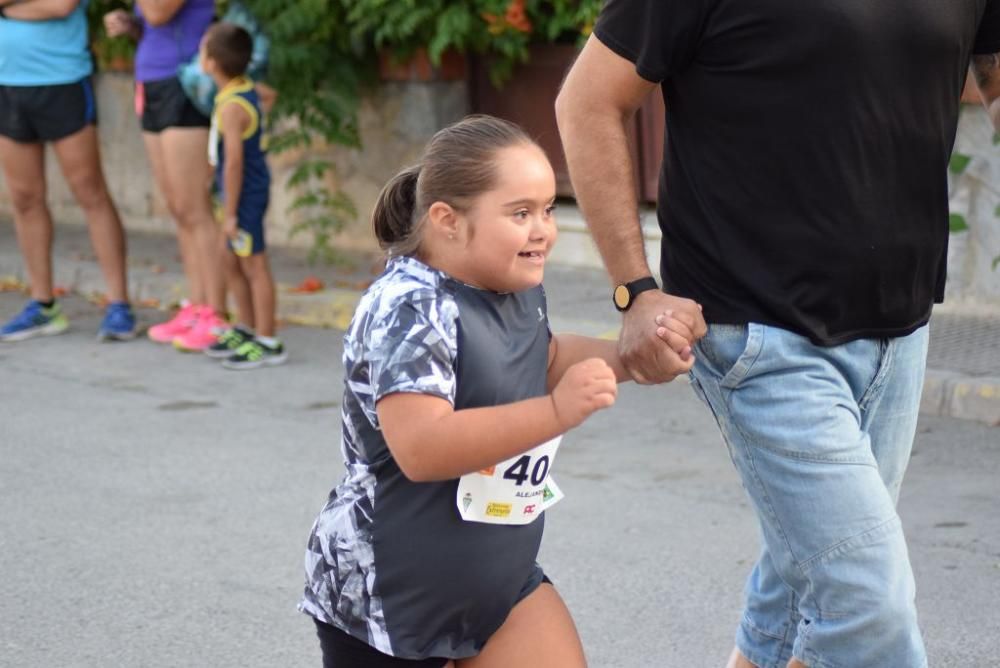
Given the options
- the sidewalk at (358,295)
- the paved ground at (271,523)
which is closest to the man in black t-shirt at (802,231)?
the paved ground at (271,523)

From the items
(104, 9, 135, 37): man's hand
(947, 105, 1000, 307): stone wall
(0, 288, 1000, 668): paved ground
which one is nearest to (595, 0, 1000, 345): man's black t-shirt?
(0, 288, 1000, 668): paved ground

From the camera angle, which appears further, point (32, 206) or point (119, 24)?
point (32, 206)

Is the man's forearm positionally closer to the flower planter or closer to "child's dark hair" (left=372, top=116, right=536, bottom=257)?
"child's dark hair" (left=372, top=116, right=536, bottom=257)

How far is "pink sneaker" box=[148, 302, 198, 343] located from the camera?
26.2ft

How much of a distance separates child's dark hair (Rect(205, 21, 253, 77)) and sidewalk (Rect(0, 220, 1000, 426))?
3.57 ft

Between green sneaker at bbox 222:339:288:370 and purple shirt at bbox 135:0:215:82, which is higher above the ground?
purple shirt at bbox 135:0:215:82

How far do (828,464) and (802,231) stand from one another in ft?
1.28

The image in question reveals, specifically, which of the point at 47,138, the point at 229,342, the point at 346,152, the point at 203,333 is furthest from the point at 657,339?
the point at 346,152

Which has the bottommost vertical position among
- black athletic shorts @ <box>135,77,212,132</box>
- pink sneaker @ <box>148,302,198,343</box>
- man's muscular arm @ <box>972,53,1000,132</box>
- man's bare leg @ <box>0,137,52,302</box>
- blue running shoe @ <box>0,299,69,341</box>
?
blue running shoe @ <box>0,299,69,341</box>

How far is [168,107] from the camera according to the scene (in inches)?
304

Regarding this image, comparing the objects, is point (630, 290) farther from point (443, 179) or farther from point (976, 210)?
point (976, 210)

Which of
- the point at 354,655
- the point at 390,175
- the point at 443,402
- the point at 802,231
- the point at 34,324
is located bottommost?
the point at 34,324

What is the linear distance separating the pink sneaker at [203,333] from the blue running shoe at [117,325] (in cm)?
45

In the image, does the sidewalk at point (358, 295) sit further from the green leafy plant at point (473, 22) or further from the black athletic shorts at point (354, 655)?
the black athletic shorts at point (354, 655)
